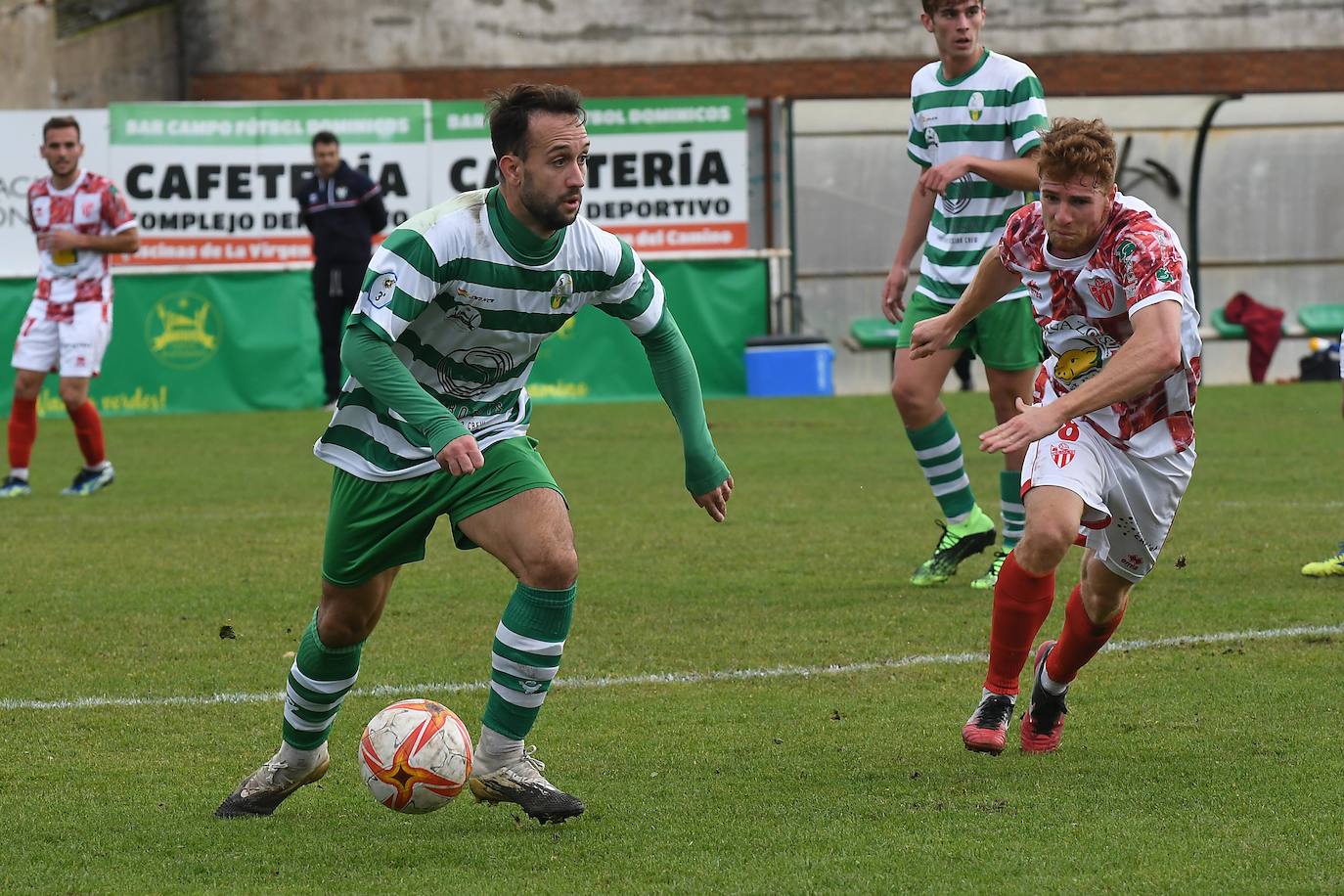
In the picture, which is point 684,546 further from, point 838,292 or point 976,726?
point 838,292

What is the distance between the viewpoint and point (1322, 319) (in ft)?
75.8

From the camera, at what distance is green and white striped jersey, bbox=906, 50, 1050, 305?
8.07m

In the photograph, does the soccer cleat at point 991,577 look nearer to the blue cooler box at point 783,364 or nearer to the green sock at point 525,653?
the green sock at point 525,653

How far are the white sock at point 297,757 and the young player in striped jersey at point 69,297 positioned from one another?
783cm

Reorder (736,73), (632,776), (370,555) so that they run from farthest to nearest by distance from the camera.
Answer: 1. (736,73)
2. (632,776)
3. (370,555)

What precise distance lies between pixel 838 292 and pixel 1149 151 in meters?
3.87

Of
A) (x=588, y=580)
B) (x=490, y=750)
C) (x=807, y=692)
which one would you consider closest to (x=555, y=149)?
(x=490, y=750)

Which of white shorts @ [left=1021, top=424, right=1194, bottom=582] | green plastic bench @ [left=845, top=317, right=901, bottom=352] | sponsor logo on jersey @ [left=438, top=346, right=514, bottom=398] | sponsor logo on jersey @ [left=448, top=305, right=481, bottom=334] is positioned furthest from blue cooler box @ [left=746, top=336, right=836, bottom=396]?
sponsor logo on jersey @ [left=448, top=305, right=481, bottom=334]

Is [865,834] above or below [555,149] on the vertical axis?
below

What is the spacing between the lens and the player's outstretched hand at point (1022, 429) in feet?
15.3

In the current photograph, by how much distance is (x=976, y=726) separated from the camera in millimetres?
5266

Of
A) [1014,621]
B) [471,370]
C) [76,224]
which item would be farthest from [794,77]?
[471,370]

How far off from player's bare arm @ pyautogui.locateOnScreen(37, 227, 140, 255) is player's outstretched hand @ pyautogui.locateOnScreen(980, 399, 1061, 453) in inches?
340

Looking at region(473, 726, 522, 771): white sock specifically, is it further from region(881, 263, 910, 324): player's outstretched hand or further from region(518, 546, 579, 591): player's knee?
region(881, 263, 910, 324): player's outstretched hand
